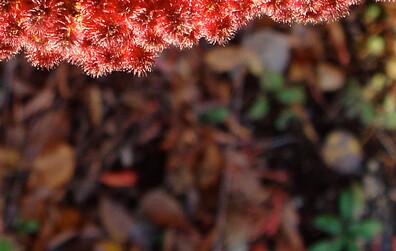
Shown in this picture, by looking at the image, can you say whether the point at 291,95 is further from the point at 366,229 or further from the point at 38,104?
the point at 38,104

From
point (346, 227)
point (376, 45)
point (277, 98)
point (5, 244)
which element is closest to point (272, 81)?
point (277, 98)

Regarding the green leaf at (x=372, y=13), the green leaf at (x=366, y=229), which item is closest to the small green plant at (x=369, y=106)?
the green leaf at (x=372, y=13)

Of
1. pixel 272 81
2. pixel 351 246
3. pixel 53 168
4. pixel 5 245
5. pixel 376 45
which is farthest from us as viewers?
pixel 376 45

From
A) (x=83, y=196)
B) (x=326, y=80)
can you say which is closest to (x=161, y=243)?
(x=83, y=196)

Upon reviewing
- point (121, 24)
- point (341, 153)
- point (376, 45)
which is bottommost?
point (341, 153)

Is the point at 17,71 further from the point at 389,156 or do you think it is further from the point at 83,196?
the point at 389,156

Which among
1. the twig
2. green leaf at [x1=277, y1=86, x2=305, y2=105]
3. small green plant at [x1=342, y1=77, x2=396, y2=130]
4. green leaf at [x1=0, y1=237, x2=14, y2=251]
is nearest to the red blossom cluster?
green leaf at [x1=0, y1=237, x2=14, y2=251]
